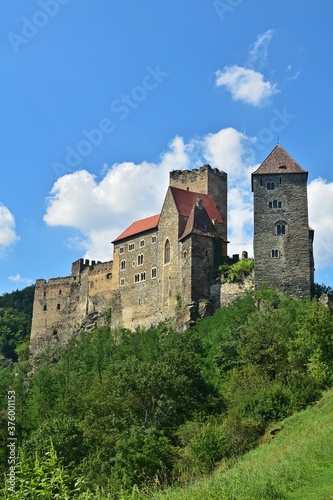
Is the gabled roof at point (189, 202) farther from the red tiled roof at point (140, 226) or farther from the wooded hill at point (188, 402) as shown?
the wooded hill at point (188, 402)

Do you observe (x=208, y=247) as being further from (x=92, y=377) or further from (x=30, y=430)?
(x=30, y=430)

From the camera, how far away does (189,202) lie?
7362 cm

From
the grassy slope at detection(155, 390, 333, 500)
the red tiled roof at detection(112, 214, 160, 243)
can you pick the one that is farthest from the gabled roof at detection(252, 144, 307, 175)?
the grassy slope at detection(155, 390, 333, 500)

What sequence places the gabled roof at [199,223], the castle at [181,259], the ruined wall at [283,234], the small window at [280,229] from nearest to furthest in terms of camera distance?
1. the ruined wall at [283,234]
2. the castle at [181,259]
3. the small window at [280,229]
4. the gabled roof at [199,223]

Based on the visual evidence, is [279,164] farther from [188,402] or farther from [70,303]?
[70,303]

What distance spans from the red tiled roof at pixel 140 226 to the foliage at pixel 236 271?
11.3 metres

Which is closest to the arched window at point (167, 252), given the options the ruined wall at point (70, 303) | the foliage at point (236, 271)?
the foliage at point (236, 271)

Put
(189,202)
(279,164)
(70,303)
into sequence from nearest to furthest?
(279,164)
(189,202)
(70,303)

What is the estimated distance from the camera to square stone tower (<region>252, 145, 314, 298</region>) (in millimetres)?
62125

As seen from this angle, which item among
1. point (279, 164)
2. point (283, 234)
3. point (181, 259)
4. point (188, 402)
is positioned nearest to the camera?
point (188, 402)

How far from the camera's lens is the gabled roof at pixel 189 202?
72.2m

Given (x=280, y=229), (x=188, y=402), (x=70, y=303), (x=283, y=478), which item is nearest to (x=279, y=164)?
(x=280, y=229)

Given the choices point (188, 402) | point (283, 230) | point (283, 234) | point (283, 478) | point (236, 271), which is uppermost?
point (283, 230)

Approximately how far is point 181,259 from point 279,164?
42.1 feet
